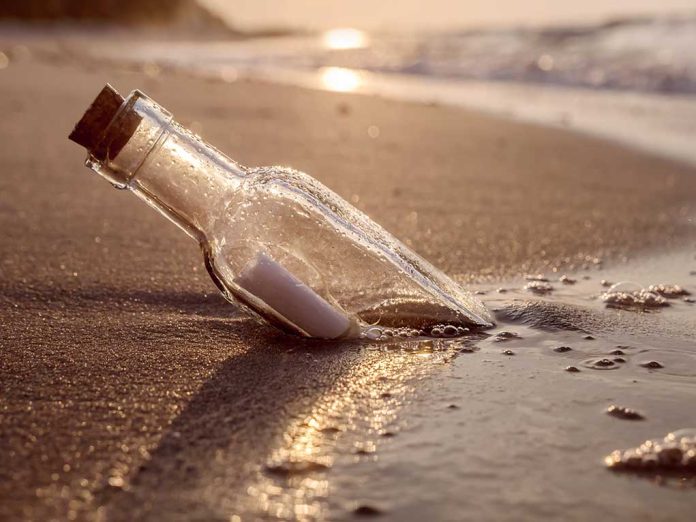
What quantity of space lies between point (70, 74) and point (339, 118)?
386 centimetres

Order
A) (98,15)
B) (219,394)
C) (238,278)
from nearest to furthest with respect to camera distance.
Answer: (219,394), (238,278), (98,15)

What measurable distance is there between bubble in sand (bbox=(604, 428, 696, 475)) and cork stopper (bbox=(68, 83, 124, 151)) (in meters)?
0.96

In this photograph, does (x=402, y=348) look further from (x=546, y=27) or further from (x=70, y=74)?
(x=546, y=27)

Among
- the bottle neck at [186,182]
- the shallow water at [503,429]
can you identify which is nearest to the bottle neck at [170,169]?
the bottle neck at [186,182]

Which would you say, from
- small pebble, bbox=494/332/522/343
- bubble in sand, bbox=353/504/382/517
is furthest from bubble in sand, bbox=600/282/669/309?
bubble in sand, bbox=353/504/382/517

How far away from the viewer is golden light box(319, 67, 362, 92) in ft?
32.6

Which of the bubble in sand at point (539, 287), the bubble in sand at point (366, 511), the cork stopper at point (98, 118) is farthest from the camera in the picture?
the bubble in sand at point (539, 287)

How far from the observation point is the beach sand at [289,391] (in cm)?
106

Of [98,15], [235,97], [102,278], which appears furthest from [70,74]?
[98,15]

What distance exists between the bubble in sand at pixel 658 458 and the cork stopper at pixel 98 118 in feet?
3.16

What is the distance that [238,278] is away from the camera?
5.10 feet

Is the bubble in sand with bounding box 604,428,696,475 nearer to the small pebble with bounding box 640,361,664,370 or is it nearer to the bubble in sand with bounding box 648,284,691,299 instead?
the small pebble with bounding box 640,361,664,370

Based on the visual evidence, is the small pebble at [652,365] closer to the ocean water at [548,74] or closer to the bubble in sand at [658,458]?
the bubble in sand at [658,458]

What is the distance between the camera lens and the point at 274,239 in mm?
1612
